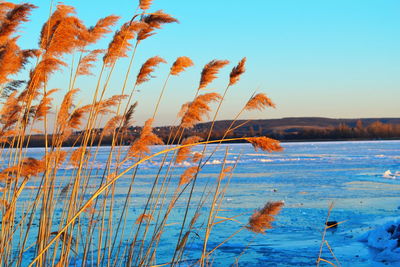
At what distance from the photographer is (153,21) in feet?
9.77

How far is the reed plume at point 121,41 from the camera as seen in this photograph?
308 cm

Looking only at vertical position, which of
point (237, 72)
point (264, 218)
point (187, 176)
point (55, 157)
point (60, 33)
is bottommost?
point (264, 218)

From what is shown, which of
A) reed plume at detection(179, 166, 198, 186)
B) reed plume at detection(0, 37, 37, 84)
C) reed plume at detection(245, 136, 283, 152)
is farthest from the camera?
reed plume at detection(179, 166, 198, 186)

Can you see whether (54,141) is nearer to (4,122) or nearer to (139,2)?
(4,122)

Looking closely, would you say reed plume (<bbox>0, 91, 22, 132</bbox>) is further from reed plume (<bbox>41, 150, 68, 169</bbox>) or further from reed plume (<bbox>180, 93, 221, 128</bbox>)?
reed plume (<bbox>180, 93, 221, 128</bbox>)

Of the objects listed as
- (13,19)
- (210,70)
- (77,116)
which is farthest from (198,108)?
(13,19)

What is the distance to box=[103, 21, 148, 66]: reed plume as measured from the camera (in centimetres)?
308

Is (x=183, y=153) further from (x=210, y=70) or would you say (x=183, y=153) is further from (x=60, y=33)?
(x=60, y=33)

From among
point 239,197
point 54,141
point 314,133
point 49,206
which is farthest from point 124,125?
point 314,133

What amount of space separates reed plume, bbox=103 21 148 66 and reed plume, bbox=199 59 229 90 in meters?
0.52

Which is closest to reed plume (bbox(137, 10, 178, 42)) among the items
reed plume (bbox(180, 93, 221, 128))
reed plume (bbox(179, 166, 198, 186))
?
reed plume (bbox(180, 93, 221, 128))

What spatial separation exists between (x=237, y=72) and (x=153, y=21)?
64 centimetres

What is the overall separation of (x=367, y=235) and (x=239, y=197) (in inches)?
173

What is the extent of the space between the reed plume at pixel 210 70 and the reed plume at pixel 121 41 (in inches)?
20.6
